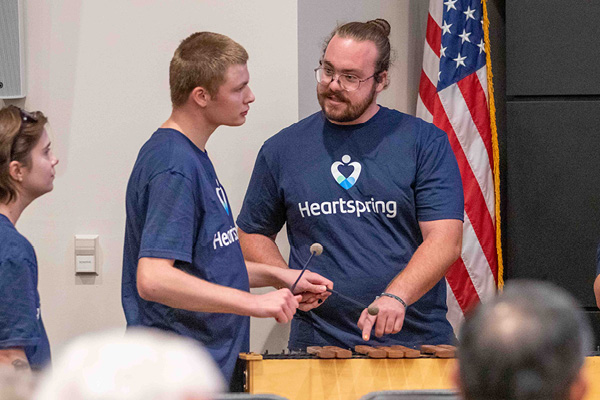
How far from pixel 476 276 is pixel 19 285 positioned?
2100 mm

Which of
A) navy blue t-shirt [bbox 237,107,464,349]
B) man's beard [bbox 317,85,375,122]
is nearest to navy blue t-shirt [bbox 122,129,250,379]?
navy blue t-shirt [bbox 237,107,464,349]

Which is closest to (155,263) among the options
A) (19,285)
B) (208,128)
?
(19,285)

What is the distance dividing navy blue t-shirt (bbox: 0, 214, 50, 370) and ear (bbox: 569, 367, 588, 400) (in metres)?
1.33

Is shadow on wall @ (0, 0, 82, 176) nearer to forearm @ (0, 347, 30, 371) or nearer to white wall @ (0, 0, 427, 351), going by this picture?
white wall @ (0, 0, 427, 351)

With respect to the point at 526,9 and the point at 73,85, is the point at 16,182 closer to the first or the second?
the point at 73,85

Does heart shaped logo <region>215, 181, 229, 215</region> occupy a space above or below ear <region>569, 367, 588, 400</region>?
above

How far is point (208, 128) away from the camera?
2123 mm

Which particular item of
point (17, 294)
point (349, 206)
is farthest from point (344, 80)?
point (17, 294)

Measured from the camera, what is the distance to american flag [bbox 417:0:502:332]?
133 inches

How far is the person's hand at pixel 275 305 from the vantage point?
189 cm

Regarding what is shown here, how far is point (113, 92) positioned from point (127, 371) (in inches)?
96.8

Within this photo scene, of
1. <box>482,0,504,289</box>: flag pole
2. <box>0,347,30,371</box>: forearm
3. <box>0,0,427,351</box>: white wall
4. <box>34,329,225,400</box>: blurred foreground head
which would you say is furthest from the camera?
<box>482,0,504,289</box>: flag pole

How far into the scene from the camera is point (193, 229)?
6.41 ft

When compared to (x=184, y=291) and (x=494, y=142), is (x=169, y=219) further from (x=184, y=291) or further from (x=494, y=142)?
(x=494, y=142)
